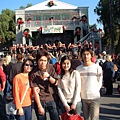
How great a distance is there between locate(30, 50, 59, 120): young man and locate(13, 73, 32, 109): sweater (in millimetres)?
112

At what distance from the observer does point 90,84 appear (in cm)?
486

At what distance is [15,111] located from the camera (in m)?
4.55

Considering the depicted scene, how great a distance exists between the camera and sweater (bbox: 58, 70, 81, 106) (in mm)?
4645

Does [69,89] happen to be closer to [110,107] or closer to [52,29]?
[110,107]

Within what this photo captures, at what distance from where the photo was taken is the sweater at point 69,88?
183 inches

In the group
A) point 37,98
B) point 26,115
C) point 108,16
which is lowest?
point 26,115

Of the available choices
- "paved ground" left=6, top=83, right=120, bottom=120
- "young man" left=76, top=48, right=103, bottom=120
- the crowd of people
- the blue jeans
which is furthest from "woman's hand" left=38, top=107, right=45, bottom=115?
"paved ground" left=6, top=83, right=120, bottom=120

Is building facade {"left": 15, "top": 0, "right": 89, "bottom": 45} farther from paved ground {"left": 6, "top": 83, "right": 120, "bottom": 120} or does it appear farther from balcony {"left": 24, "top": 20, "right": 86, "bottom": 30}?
paved ground {"left": 6, "top": 83, "right": 120, "bottom": 120}

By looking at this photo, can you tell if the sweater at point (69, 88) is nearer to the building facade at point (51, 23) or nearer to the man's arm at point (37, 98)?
the man's arm at point (37, 98)

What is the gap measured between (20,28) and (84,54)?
36.9 meters

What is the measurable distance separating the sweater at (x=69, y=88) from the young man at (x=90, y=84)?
8.4 inches

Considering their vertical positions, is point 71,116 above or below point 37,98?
below

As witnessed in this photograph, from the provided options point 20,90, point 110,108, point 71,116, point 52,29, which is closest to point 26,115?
point 20,90

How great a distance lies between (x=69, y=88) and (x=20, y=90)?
0.73 metres
